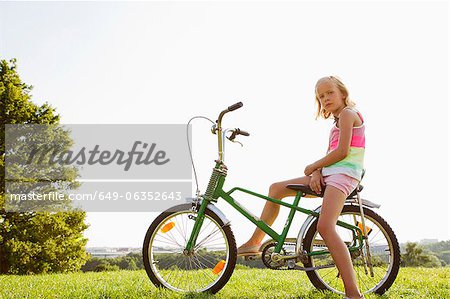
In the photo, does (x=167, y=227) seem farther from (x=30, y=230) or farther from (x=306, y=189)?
(x=30, y=230)

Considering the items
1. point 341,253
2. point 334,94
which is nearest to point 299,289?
point 341,253

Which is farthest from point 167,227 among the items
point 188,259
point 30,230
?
point 30,230

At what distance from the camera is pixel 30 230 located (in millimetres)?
18094

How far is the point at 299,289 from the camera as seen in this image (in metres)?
5.00

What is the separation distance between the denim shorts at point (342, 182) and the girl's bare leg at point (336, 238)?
1.4 inches

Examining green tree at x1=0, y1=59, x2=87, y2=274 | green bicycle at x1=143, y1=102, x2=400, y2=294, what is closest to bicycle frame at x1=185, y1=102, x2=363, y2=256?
green bicycle at x1=143, y1=102, x2=400, y2=294

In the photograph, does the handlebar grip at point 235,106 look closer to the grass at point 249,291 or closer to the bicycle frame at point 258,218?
the bicycle frame at point 258,218

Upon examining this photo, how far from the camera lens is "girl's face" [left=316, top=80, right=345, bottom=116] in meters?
4.42

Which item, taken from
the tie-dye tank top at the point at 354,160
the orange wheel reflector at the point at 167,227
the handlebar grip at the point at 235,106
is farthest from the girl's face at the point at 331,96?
the orange wheel reflector at the point at 167,227

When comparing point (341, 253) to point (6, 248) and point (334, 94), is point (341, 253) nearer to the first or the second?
point (334, 94)

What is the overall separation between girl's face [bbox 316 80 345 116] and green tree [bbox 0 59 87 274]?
15651 millimetres

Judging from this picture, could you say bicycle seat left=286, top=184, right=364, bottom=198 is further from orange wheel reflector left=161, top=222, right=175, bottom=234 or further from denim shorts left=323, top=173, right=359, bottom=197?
orange wheel reflector left=161, top=222, right=175, bottom=234

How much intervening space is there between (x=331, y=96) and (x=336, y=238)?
4.23 ft

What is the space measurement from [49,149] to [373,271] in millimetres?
16400
